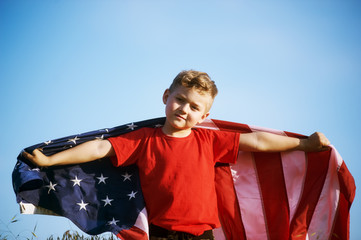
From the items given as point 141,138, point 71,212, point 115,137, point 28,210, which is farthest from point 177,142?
point 28,210

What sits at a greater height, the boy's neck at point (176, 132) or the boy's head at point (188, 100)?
the boy's head at point (188, 100)

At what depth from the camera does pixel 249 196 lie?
4.50 m

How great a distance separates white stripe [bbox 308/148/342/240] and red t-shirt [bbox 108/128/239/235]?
46.7 inches

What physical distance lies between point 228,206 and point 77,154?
6.36ft

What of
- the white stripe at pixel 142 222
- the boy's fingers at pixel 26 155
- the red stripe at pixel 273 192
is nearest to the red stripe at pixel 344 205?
the red stripe at pixel 273 192

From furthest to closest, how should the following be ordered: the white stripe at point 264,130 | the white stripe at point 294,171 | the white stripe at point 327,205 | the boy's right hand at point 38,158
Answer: the white stripe at point 264,130 < the white stripe at point 294,171 < the white stripe at point 327,205 < the boy's right hand at point 38,158

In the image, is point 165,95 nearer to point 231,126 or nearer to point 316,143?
point 231,126

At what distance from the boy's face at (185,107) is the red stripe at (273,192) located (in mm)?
1137

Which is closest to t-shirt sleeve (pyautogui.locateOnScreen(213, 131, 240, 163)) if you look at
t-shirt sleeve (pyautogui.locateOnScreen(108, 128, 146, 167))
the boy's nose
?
the boy's nose

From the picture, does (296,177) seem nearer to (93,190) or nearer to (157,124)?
(157,124)

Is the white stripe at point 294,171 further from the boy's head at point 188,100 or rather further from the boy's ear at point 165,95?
the boy's ear at point 165,95

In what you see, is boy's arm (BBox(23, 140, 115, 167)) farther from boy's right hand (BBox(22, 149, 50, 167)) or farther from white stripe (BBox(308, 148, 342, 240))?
white stripe (BBox(308, 148, 342, 240))

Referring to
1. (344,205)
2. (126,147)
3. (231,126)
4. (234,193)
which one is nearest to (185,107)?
(126,147)

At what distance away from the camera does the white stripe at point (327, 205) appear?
416 cm
